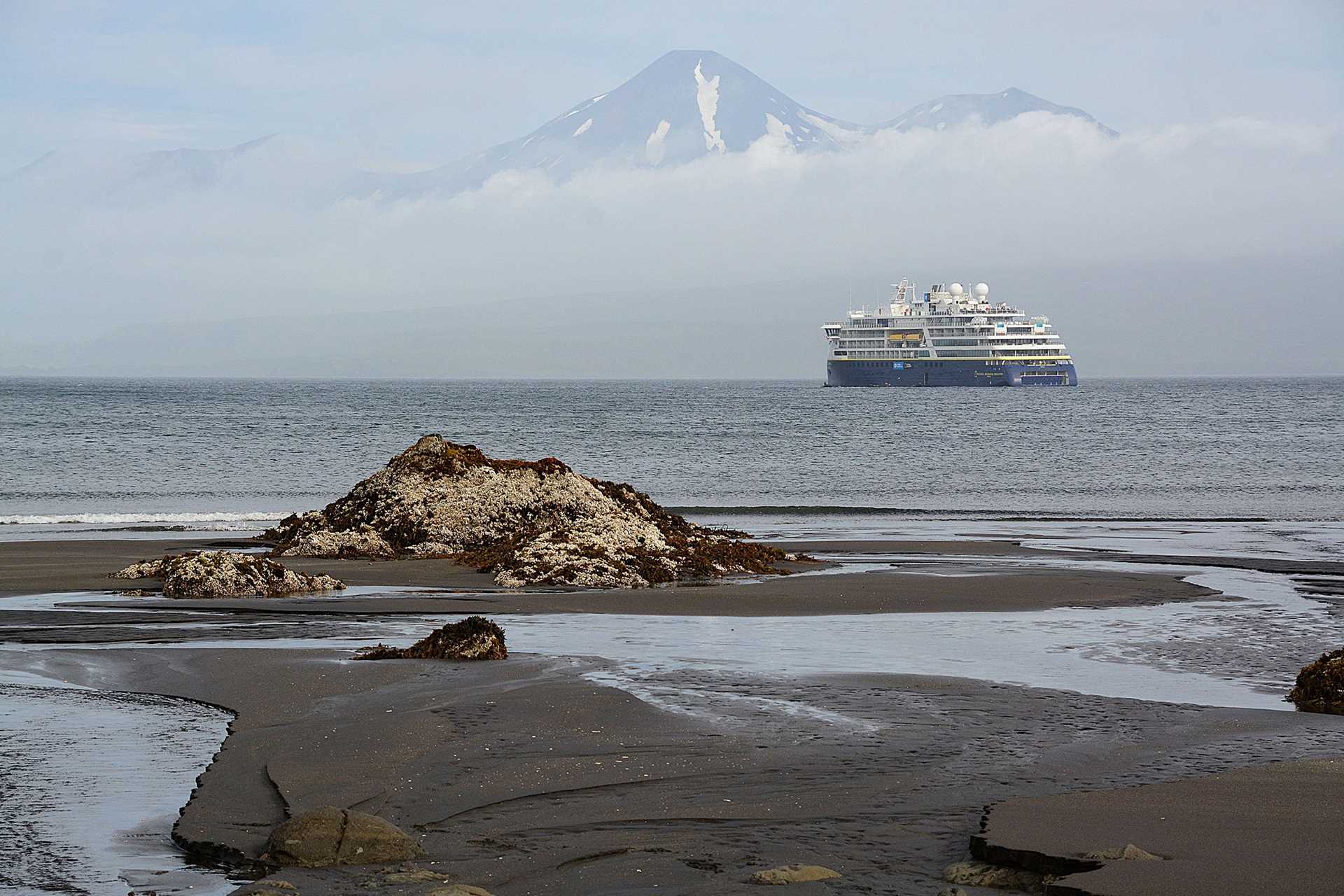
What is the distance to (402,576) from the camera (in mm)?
17609

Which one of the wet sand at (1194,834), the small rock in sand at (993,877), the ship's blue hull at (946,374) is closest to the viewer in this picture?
the wet sand at (1194,834)

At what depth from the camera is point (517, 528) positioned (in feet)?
67.1

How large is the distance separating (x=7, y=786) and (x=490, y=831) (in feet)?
8.40

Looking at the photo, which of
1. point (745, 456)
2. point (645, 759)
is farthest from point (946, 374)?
point (645, 759)

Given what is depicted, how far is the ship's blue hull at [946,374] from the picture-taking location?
16025 cm

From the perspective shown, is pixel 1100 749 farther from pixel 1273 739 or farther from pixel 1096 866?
pixel 1096 866

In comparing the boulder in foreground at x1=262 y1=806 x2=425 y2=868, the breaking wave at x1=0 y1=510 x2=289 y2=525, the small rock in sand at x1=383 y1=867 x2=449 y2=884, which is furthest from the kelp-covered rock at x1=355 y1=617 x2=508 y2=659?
the breaking wave at x1=0 y1=510 x2=289 y2=525

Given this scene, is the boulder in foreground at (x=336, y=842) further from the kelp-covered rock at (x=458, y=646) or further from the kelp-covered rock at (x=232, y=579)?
the kelp-covered rock at (x=232, y=579)

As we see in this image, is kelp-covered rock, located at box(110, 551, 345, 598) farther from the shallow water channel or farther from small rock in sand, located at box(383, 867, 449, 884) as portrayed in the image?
small rock in sand, located at box(383, 867, 449, 884)

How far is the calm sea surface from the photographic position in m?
34.1

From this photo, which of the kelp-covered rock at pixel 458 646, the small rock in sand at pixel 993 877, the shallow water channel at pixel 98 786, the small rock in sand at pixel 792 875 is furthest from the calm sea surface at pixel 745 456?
the small rock in sand at pixel 993 877

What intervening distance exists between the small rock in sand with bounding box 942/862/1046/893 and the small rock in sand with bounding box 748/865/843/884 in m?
0.46

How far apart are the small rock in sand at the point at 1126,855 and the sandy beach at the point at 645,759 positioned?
0.63 ft

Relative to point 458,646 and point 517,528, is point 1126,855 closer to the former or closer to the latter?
point 458,646
